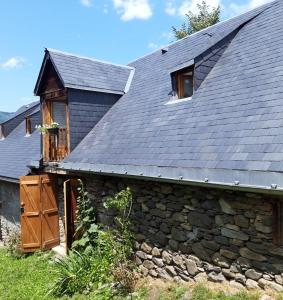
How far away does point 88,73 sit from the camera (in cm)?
1096

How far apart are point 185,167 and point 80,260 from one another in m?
3.53

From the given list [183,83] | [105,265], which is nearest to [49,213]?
[105,265]

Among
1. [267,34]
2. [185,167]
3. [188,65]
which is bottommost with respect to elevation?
[185,167]

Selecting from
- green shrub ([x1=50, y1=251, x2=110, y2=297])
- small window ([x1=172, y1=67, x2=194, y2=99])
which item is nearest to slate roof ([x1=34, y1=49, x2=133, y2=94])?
small window ([x1=172, y1=67, x2=194, y2=99])

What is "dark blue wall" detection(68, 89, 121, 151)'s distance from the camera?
995 cm

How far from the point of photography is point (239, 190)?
4859 mm

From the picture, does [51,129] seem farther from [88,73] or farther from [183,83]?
[183,83]

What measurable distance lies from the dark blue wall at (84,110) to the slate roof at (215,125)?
0.31 metres

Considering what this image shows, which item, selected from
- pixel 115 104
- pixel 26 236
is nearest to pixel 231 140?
pixel 115 104

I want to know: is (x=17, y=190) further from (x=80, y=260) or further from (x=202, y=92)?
(x=202, y=92)

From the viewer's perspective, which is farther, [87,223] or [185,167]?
[87,223]

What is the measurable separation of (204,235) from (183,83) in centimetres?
400

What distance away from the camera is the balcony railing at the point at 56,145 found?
33.7 ft

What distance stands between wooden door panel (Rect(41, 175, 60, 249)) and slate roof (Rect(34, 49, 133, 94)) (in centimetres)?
289
